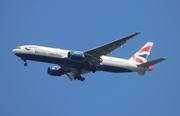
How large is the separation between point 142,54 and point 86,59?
1175 cm

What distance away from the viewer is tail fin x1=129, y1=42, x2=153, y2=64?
62.0 m

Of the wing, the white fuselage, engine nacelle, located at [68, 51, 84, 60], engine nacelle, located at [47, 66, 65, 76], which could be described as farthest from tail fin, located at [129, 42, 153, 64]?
engine nacelle, located at [47, 66, 65, 76]

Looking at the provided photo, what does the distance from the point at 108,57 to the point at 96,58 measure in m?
2.99

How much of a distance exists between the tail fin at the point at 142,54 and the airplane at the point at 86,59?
5.04 feet

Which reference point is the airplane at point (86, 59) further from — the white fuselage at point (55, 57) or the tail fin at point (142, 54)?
the tail fin at point (142, 54)

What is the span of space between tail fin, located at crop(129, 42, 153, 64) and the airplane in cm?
154

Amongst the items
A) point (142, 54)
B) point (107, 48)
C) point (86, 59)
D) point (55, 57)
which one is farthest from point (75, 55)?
point (142, 54)

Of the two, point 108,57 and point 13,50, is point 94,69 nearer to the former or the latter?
point 108,57


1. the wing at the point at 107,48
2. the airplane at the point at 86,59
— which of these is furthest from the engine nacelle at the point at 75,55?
the wing at the point at 107,48

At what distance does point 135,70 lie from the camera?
5950 centimetres

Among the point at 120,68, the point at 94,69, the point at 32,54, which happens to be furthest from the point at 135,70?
the point at 32,54

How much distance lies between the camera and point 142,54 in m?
63.4

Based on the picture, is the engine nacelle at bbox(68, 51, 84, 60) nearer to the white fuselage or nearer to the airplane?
the airplane

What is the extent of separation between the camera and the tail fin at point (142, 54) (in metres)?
62.0
